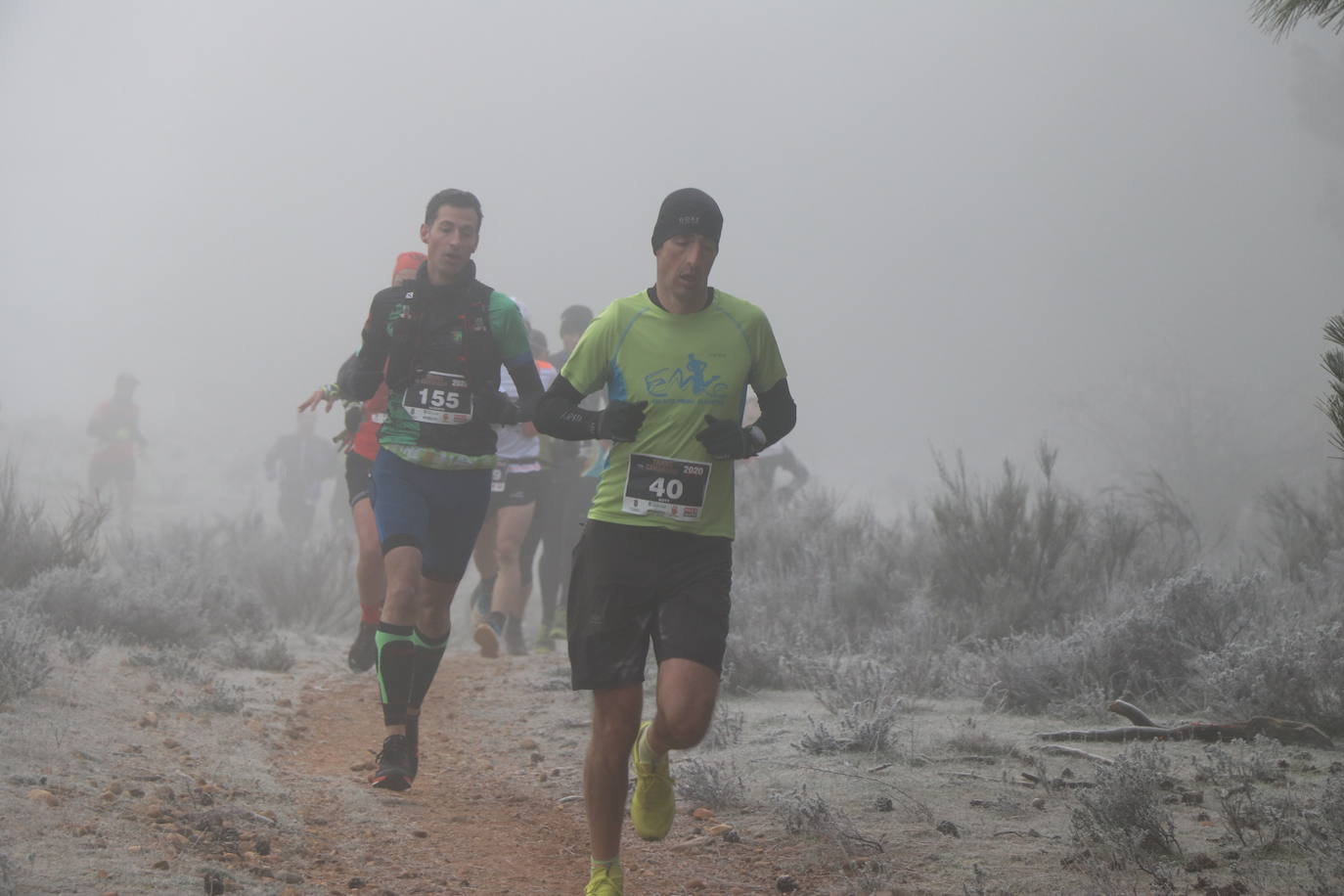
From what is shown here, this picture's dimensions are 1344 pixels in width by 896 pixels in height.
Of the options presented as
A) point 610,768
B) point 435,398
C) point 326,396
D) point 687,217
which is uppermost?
point 687,217

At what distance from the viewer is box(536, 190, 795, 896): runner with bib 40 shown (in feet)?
11.9

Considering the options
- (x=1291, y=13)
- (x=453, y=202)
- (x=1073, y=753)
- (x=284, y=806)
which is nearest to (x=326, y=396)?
(x=453, y=202)

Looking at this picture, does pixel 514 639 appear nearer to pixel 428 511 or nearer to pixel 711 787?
pixel 428 511

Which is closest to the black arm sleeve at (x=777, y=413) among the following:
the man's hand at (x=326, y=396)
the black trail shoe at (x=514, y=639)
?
the man's hand at (x=326, y=396)

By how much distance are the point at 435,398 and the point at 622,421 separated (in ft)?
5.75

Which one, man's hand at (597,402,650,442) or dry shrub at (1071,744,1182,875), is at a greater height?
man's hand at (597,402,650,442)

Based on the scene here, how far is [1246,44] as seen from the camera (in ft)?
523

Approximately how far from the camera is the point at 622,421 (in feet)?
12.2

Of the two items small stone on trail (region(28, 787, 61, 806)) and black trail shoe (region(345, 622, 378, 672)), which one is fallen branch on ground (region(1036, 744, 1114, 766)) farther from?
small stone on trail (region(28, 787, 61, 806))

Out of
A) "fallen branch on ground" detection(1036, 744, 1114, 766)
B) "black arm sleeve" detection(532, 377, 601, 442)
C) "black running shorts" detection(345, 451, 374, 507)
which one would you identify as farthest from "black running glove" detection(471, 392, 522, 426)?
"fallen branch on ground" detection(1036, 744, 1114, 766)

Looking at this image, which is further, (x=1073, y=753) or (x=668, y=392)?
(x=1073, y=753)

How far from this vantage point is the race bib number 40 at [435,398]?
5.27 m

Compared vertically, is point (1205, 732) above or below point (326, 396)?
below

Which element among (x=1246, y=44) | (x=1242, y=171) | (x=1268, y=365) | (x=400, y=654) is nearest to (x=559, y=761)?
(x=400, y=654)
